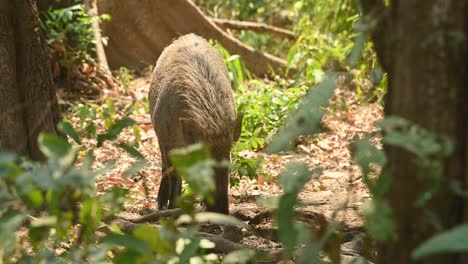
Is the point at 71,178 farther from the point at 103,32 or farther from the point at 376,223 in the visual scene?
the point at 103,32

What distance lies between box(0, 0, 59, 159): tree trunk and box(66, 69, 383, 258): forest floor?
20.6 inches

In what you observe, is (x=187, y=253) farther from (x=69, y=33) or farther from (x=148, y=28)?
(x=148, y=28)

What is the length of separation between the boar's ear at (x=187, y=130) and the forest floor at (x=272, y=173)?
44 centimetres

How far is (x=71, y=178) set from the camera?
253cm

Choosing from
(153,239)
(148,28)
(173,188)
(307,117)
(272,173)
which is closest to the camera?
(307,117)

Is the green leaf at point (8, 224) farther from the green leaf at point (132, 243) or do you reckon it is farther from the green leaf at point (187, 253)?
the green leaf at point (187, 253)

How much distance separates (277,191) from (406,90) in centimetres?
447

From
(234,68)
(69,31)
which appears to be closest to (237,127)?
(234,68)

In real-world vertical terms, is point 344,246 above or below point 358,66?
below

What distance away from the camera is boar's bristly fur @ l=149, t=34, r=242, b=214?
5.76 metres

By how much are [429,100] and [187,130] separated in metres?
3.52

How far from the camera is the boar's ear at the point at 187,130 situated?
5.83 metres

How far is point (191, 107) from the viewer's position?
19.5ft

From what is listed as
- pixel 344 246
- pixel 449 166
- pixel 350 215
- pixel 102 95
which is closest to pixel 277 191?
pixel 350 215
